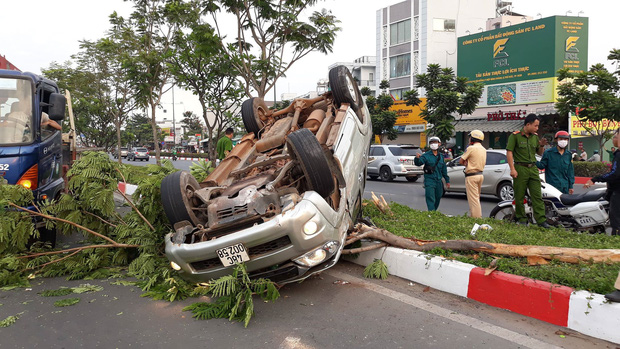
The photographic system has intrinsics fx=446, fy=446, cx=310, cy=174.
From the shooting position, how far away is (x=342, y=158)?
478 centimetres

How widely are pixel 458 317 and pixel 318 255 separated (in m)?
1.26

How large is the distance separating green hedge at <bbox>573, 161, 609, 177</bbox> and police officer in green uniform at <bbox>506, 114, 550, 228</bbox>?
15.2 meters

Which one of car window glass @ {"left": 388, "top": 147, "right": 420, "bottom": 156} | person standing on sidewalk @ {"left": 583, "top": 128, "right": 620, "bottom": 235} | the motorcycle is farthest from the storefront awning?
person standing on sidewalk @ {"left": 583, "top": 128, "right": 620, "bottom": 235}

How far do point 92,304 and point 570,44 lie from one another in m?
30.8

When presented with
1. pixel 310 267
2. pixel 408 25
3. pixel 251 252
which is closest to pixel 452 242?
pixel 310 267

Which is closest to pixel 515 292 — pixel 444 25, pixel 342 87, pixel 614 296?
pixel 614 296

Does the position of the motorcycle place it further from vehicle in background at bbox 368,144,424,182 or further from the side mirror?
vehicle in background at bbox 368,144,424,182

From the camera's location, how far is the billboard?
1072 inches

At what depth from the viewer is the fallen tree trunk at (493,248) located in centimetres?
423

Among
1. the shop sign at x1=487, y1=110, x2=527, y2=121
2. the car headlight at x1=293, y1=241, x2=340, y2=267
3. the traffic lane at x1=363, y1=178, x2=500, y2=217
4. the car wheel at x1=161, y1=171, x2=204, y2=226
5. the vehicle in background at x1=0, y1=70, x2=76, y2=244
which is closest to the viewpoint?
the car headlight at x1=293, y1=241, x2=340, y2=267

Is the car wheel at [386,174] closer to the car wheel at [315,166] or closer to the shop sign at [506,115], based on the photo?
the shop sign at [506,115]

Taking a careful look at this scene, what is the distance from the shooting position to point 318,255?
155 inches

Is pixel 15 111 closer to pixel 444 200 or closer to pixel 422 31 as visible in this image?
pixel 444 200

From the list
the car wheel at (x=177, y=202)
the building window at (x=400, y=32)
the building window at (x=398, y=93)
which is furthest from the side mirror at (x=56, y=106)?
the building window at (x=400, y=32)
